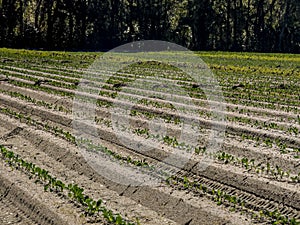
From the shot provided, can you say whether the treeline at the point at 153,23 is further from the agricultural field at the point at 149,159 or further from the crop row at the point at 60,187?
the crop row at the point at 60,187

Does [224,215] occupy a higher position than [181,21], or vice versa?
[181,21]

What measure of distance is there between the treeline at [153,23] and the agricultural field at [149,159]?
4005 cm

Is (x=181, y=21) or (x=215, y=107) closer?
(x=215, y=107)

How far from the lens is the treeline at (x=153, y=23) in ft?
177

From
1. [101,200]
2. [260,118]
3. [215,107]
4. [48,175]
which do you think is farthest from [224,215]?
[215,107]

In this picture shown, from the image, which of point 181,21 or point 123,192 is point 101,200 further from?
point 181,21

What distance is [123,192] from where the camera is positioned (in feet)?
23.2

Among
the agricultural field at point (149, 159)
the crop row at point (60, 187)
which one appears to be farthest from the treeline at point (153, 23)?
the crop row at point (60, 187)

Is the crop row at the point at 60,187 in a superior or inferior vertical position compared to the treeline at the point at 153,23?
inferior

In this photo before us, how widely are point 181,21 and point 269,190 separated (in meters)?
54.8

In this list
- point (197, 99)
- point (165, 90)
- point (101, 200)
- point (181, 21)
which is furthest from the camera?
point (181, 21)

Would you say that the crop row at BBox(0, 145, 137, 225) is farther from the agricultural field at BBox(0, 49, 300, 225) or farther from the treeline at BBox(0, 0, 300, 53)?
the treeline at BBox(0, 0, 300, 53)

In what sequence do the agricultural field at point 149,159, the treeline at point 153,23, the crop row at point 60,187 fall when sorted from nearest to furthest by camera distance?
1. the crop row at point 60,187
2. the agricultural field at point 149,159
3. the treeline at point 153,23

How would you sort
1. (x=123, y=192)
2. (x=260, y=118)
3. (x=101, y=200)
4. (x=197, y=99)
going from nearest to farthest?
(x=101, y=200), (x=123, y=192), (x=260, y=118), (x=197, y=99)
